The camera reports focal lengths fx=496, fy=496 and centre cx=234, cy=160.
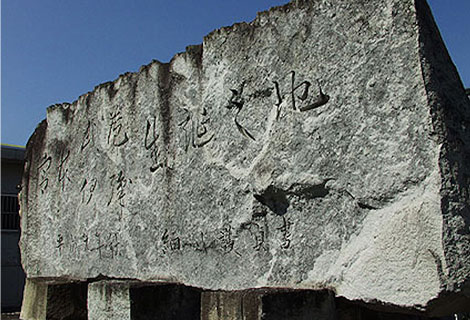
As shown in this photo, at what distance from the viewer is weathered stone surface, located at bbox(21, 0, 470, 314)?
1.74 meters

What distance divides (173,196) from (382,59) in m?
1.36

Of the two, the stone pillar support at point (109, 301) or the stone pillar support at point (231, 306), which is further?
the stone pillar support at point (109, 301)

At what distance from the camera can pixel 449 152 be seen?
172 cm

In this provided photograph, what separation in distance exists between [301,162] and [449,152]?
1.97ft

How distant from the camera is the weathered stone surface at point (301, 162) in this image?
174 cm

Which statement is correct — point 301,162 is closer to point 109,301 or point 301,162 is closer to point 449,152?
point 449,152

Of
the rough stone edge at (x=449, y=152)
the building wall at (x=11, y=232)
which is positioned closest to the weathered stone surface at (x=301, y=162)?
the rough stone edge at (x=449, y=152)

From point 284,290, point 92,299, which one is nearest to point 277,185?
point 284,290

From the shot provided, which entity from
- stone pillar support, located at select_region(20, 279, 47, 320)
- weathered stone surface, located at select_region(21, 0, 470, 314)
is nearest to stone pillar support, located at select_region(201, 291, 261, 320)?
weathered stone surface, located at select_region(21, 0, 470, 314)

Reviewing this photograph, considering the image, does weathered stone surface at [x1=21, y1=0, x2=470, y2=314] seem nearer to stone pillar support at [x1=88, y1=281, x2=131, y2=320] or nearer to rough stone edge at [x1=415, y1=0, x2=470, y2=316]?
rough stone edge at [x1=415, y1=0, x2=470, y2=316]

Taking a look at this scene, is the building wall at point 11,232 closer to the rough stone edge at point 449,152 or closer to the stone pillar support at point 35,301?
the stone pillar support at point 35,301

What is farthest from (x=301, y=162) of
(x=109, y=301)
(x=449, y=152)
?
(x=109, y=301)

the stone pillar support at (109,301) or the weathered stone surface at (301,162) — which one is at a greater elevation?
the weathered stone surface at (301,162)

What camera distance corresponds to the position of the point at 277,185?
2172 millimetres
